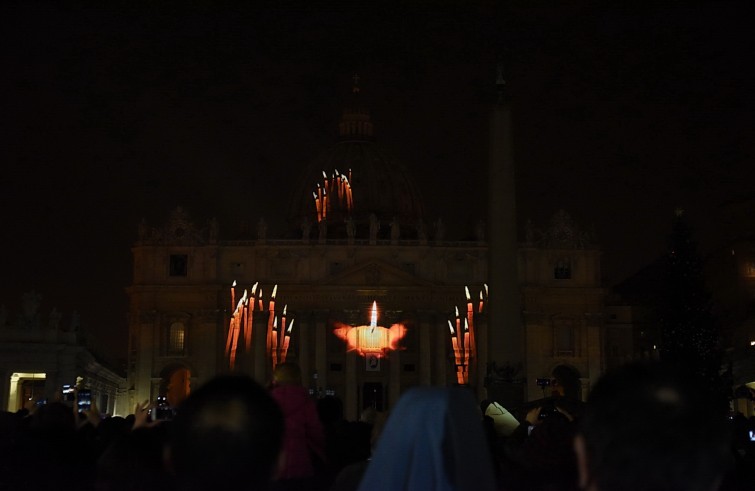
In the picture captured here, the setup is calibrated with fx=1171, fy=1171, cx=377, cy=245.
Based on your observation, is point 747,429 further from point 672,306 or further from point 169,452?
point 672,306

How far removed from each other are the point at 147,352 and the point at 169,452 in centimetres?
8879

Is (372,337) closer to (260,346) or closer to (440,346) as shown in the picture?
(440,346)

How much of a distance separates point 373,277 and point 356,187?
1866 cm

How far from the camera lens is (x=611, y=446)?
11.4 ft

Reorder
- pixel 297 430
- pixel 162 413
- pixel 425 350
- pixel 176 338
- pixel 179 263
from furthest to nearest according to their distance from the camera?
pixel 179 263, pixel 176 338, pixel 425 350, pixel 162 413, pixel 297 430

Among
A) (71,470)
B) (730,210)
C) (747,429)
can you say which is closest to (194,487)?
(71,470)

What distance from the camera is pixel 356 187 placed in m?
109

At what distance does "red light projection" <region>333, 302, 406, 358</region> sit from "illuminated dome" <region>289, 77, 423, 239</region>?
15137 millimetres

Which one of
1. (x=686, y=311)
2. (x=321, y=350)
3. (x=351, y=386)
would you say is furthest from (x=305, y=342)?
(x=686, y=311)

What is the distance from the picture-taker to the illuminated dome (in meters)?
108

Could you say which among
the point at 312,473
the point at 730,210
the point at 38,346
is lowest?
the point at 312,473

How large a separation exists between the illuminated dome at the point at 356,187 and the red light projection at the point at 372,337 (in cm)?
1514

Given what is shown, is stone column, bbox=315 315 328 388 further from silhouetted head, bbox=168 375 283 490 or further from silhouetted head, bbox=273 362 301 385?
silhouetted head, bbox=168 375 283 490

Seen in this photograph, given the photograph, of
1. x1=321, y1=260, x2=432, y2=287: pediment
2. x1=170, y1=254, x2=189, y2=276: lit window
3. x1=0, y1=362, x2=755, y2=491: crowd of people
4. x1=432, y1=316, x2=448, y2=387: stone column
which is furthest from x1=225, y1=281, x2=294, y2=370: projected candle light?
x1=0, y1=362, x2=755, y2=491: crowd of people
